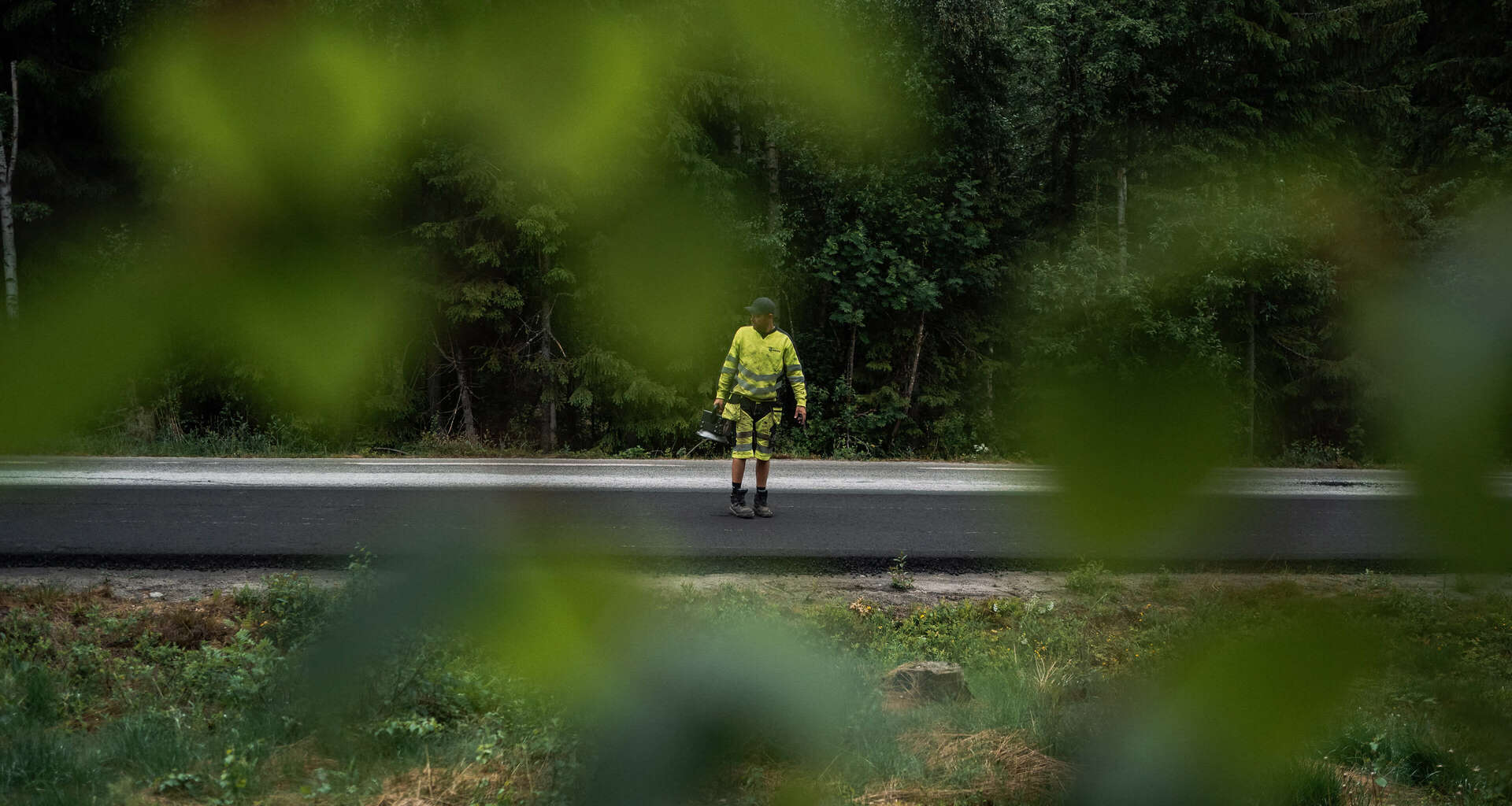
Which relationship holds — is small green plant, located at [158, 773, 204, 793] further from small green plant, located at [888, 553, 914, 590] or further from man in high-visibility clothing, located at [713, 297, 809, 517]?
man in high-visibility clothing, located at [713, 297, 809, 517]

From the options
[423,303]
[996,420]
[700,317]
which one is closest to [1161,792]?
[996,420]

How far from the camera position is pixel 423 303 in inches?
28.2

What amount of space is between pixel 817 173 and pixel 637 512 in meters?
0.32

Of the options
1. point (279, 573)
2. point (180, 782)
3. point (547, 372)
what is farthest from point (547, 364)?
point (279, 573)

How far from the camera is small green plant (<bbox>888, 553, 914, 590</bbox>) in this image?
6629 millimetres

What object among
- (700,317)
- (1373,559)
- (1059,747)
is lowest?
(1059,747)

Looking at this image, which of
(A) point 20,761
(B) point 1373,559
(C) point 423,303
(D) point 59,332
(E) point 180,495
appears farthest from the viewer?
(E) point 180,495

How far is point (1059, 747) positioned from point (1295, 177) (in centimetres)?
40

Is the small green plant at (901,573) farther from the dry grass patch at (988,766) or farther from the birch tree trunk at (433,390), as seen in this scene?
the birch tree trunk at (433,390)

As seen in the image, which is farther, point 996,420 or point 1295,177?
point 1295,177

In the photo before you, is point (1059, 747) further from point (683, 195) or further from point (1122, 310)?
point (683, 195)

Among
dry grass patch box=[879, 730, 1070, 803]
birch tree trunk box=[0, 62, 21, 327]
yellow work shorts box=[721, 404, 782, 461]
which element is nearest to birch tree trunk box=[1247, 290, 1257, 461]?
dry grass patch box=[879, 730, 1070, 803]

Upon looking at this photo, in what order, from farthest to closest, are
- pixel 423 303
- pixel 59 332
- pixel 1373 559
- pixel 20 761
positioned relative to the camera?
pixel 20 761, pixel 423 303, pixel 59 332, pixel 1373 559

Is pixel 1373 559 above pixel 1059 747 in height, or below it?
above
